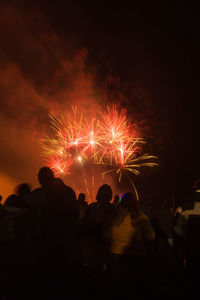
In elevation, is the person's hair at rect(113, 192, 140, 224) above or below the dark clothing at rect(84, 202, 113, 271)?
above

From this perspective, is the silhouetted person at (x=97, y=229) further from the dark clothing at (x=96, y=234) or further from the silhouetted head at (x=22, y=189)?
the silhouetted head at (x=22, y=189)

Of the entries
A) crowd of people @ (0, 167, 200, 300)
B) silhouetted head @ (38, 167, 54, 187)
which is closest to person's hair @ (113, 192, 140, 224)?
crowd of people @ (0, 167, 200, 300)

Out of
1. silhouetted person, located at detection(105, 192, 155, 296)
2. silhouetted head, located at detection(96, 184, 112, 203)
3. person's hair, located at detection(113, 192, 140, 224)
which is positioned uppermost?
silhouetted head, located at detection(96, 184, 112, 203)

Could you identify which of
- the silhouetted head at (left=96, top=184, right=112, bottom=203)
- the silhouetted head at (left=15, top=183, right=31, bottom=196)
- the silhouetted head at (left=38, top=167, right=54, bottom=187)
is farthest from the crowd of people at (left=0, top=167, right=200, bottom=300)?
the silhouetted head at (left=15, top=183, right=31, bottom=196)

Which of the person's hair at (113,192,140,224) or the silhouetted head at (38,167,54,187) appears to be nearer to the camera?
the person's hair at (113,192,140,224)

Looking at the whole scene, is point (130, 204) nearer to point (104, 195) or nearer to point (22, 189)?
point (104, 195)

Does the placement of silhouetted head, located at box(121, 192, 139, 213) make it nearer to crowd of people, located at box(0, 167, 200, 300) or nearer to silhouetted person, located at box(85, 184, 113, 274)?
crowd of people, located at box(0, 167, 200, 300)

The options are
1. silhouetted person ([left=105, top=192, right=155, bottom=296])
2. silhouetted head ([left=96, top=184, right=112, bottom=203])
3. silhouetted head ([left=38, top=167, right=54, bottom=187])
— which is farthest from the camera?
silhouetted head ([left=96, top=184, right=112, bottom=203])

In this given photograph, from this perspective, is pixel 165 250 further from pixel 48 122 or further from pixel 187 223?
pixel 48 122

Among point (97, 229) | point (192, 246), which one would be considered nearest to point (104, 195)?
point (97, 229)

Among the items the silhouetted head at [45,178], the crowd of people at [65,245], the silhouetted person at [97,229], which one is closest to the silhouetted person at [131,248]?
the crowd of people at [65,245]

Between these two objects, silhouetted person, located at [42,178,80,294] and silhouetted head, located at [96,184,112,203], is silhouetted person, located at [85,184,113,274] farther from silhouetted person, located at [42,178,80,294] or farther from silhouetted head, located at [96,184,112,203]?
silhouetted person, located at [42,178,80,294]

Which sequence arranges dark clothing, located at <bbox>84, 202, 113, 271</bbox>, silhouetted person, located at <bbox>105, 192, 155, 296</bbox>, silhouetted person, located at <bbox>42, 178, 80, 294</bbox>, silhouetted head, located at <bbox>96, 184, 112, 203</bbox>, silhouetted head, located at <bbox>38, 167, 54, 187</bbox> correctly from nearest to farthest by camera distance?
1. silhouetted person, located at <bbox>42, 178, 80, 294</bbox>
2. silhouetted person, located at <bbox>105, 192, 155, 296</bbox>
3. silhouetted head, located at <bbox>38, 167, 54, 187</bbox>
4. dark clothing, located at <bbox>84, 202, 113, 271</bbox>
5. silhouetted head, located at <bbox>96, 184, 112, 203</bbox>

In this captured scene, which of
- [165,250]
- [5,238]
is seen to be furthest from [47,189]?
Result: [165,250]
